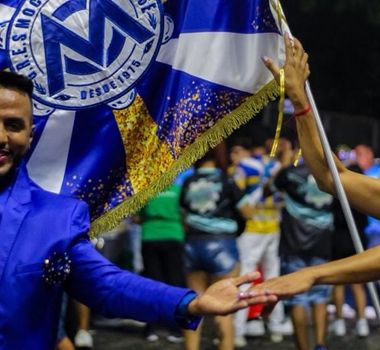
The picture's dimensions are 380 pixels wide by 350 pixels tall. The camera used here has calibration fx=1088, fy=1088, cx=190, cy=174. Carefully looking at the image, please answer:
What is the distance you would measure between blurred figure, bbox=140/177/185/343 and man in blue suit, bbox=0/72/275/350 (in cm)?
567

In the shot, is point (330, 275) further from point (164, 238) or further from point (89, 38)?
point (164, 238)

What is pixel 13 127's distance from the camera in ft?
9.91

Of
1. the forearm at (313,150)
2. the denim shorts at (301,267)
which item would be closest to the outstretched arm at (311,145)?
the forearm at (313,150)

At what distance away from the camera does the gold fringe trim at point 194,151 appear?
4031mm

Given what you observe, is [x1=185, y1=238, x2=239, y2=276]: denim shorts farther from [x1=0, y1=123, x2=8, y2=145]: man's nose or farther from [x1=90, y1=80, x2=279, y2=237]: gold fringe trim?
[x1=0, y1=123, x2=8, y2=145]: man's nose

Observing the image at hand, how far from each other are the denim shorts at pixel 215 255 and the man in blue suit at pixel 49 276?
195 inches

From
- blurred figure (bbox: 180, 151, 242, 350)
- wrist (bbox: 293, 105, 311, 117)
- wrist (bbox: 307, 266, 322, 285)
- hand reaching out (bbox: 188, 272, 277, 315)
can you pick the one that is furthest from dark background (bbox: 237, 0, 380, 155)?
hand reaching out (bbox: 188, 272, 277, 315)

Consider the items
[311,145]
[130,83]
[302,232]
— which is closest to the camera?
[311,145]

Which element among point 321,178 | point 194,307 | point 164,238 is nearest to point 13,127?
point 194,307

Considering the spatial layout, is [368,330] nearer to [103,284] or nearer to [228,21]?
A: [228,21]

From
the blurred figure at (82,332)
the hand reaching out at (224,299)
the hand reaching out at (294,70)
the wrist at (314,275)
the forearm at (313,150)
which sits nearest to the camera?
the hand reaching out at (224,299)

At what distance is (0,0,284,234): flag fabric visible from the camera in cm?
401

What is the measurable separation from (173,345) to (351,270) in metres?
6.12

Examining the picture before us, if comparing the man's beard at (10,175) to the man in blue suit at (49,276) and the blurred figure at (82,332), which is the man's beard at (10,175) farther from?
the blurred figure at (82,332)
